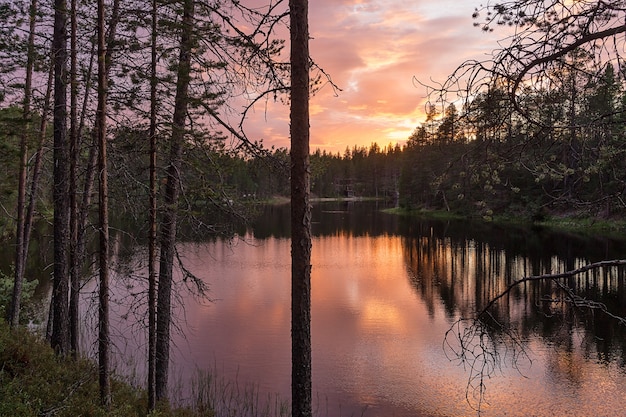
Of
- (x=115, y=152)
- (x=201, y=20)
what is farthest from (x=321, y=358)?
(x=201, y=20)

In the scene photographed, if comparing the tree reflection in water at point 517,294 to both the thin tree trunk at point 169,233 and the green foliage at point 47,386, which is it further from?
the green foliage at point 47,386

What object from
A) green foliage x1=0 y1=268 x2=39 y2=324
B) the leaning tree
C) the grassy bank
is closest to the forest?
the leaning tree

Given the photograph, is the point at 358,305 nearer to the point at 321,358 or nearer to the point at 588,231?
the point at 321,358

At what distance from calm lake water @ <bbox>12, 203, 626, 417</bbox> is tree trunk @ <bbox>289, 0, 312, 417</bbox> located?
2094mm

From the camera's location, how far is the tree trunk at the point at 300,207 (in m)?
5.34

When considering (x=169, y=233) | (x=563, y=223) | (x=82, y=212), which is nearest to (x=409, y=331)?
(x=169, y=233)

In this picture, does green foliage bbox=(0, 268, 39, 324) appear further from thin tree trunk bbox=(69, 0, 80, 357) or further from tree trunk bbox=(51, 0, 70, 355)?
thin tree trunk bbox=(69, 0, 80, 357)

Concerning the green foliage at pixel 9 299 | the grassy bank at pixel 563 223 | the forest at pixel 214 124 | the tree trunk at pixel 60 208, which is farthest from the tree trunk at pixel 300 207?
the grassy bank at pixel 563 223

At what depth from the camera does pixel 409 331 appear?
57.1ft

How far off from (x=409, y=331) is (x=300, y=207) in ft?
44.2

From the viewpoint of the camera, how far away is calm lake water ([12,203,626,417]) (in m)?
11.6

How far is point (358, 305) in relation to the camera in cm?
2097

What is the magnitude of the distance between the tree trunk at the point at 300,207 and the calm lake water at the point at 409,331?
2.09 metres

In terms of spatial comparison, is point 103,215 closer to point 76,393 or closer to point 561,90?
point 76,393
